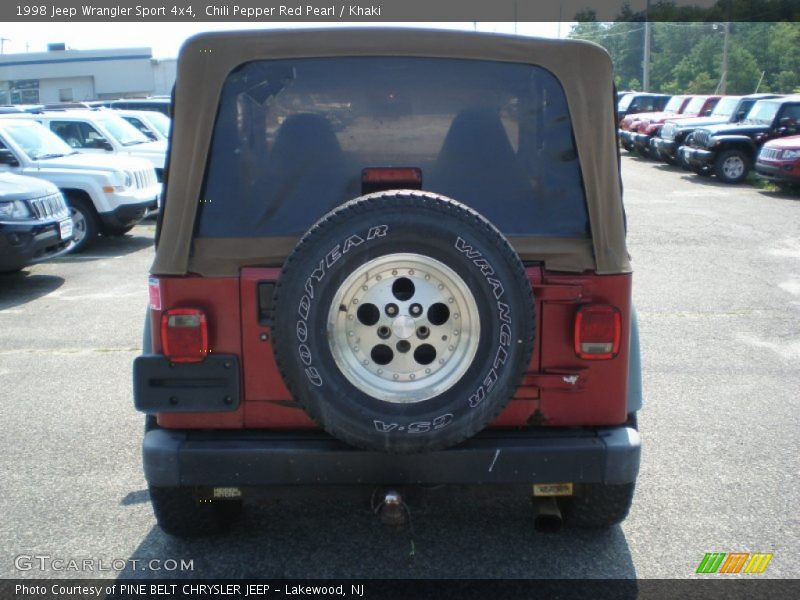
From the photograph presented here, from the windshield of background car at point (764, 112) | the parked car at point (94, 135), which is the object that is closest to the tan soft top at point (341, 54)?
the parked car at point (94, 135)

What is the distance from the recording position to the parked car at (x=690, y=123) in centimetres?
2209

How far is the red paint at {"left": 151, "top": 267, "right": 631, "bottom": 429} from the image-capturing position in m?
3.38

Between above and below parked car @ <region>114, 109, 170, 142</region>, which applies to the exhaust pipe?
below

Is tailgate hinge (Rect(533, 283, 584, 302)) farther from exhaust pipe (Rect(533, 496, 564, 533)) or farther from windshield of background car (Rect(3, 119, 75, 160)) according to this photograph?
windshield of background car (Rect(3, 119, 75, 160))

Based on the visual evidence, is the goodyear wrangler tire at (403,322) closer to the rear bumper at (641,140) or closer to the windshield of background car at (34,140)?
the windshield of background car at (34,140)

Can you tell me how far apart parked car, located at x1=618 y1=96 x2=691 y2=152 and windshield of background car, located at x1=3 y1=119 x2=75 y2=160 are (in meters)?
18.6

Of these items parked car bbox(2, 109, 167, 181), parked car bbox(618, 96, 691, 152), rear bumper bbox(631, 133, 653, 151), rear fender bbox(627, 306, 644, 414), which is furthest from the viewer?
parked car bbox(618, 96, 691, 152)

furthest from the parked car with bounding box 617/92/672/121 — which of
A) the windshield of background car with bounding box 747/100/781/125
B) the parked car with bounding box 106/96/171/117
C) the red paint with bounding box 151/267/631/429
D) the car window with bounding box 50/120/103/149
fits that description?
the red paint with bounding box 151/267/631/429

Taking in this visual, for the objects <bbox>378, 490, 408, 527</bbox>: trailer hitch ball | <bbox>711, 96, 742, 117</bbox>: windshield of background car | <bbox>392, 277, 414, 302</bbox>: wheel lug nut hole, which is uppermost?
<bbox>711, 96, 742, 117</bbox>: windshield of background car

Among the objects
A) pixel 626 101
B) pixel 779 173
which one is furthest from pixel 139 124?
pixel 626 101

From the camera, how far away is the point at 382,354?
10.2 feet

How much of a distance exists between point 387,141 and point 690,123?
22.0 m

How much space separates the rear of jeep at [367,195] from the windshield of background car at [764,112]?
18402 mm

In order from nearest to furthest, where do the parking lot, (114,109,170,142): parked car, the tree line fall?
the parking lot
(114,109,170,142): parked car
the tree line
